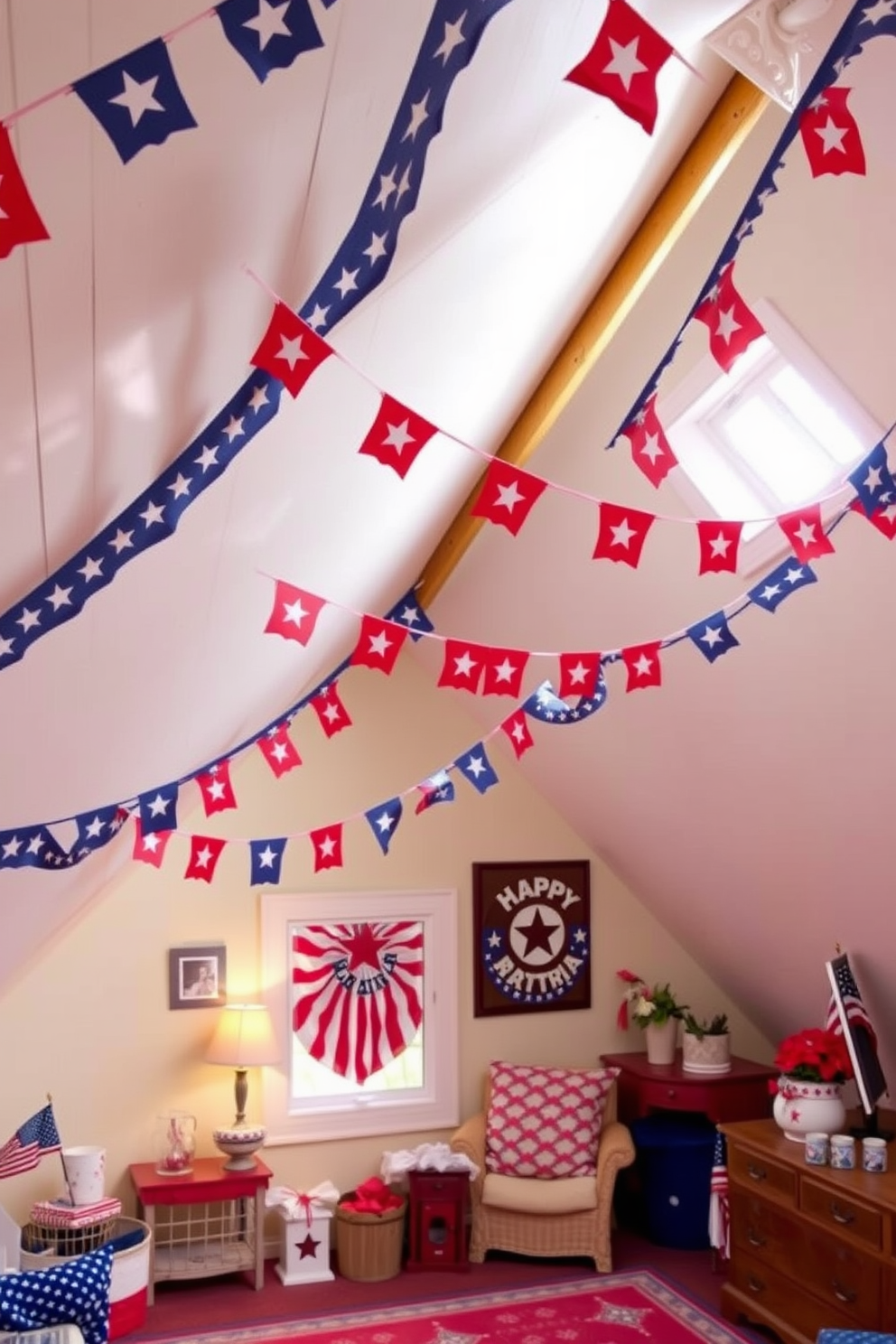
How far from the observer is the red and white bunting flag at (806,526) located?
251cm

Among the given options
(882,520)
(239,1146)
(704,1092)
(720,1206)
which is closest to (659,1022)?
(704,1092)

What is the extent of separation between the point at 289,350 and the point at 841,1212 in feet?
12.8

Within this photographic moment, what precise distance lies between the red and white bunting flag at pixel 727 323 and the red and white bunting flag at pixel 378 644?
1.00 m

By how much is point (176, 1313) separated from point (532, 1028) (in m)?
1.95

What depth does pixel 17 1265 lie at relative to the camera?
13.9 ft

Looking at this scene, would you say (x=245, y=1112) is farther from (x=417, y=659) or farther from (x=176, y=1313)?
(x=417, y=659)

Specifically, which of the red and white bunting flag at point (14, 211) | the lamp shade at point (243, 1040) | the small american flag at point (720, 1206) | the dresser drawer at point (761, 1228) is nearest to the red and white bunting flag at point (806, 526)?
the red and white bunting flag at point (14, 211)

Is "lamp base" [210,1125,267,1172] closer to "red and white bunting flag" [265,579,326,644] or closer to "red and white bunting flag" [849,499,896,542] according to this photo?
"red and white bunting flag" [265,579,326,644]

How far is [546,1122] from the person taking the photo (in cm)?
544

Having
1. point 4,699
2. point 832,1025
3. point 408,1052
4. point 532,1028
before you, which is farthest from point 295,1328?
point 4,699

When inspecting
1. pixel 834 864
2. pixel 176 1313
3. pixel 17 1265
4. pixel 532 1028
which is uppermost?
pixel 834 864

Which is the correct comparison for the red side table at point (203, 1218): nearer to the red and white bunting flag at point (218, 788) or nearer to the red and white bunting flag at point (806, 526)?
the red and white bunting flag at point (218, 788)

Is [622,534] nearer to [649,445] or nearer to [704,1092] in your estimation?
[649,445]

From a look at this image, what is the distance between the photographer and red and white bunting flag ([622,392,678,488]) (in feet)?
8.02
